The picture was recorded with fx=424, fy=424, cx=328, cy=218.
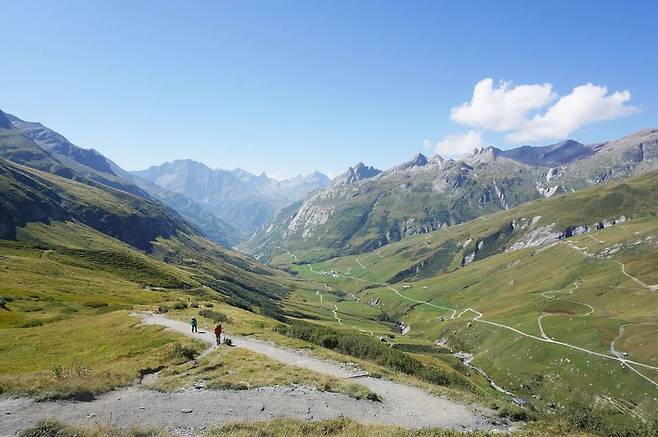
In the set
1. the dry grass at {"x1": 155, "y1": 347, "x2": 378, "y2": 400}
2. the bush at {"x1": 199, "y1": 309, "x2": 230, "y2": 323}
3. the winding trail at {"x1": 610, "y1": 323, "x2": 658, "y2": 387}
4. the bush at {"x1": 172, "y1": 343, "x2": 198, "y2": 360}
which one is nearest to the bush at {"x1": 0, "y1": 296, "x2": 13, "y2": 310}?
the bush at {"x1": 199, "y1": 309, "x2": 230, "y2": 323}

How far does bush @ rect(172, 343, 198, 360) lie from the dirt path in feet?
33.7

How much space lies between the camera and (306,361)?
45062 millimetres

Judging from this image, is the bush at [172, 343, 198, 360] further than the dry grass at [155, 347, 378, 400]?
Yes

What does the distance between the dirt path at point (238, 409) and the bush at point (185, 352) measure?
10.3 metres

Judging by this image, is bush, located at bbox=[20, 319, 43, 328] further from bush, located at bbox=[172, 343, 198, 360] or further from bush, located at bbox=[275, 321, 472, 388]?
bush, located at bbox=[172, 343, 198, 360]

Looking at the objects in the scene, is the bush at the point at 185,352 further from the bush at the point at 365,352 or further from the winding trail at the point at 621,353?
the winding trail at the point at 621,353

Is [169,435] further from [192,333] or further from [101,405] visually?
[192,333]

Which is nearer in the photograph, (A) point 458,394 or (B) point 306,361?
(A) point 458,394

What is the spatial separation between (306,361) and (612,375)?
120 metres

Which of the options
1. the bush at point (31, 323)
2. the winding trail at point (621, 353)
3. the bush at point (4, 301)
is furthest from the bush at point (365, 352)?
the winding trail at point (621, 353)

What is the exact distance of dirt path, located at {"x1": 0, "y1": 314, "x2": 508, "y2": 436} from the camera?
25.9 m

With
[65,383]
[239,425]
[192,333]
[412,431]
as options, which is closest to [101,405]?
[65,383]

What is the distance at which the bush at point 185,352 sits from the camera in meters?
43.4

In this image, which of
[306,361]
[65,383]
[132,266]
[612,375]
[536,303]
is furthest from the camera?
[536,303]
